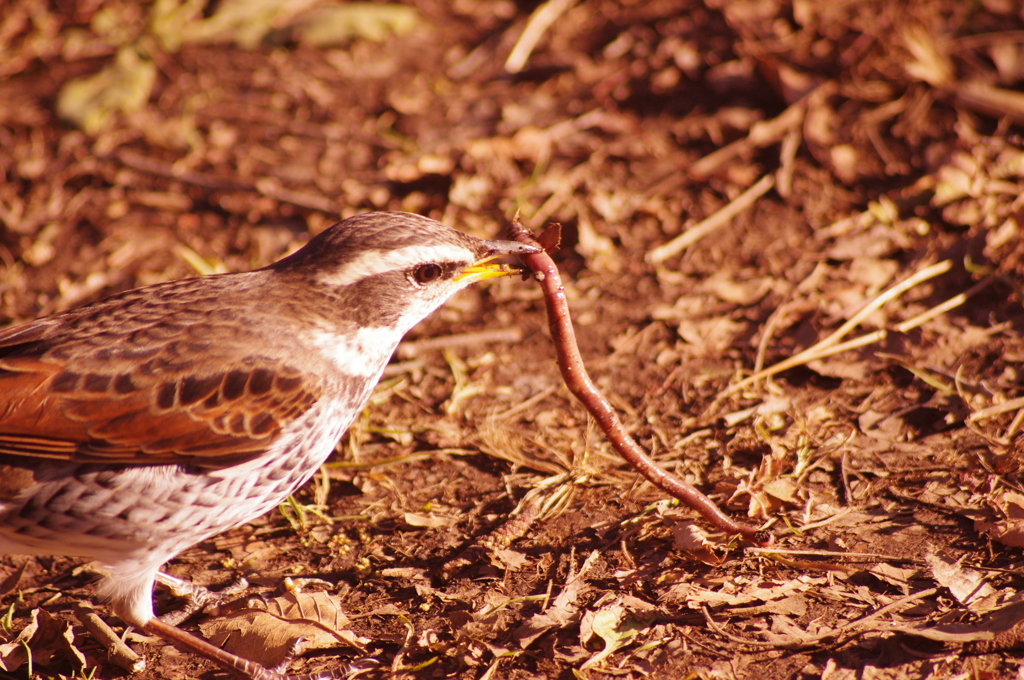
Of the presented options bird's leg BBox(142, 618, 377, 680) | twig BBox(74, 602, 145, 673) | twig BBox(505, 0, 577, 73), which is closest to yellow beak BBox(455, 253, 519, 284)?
bird's leg BBox(142, 618, 377, 680)

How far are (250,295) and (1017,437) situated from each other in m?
3.97

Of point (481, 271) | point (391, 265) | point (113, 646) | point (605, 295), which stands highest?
point (391, 265)

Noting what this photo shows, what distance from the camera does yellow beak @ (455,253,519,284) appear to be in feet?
15.1

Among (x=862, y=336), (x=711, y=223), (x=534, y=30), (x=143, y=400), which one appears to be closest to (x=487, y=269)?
(x=143, y=400)

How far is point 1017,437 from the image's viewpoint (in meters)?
4.64

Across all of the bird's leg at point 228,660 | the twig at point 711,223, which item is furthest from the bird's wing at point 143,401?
the twig at point 711,223

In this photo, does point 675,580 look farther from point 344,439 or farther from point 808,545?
point 344,439

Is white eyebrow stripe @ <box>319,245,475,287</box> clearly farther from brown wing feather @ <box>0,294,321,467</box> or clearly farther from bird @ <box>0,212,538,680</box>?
brown wing feather @ <box>0,294,321,467</box>

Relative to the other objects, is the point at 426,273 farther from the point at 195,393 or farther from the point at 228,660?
the point at 228,660

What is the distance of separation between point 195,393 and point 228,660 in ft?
4.23

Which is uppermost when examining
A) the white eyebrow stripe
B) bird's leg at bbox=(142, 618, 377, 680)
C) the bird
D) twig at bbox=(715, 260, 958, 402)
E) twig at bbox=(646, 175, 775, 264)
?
the white eyebrow stripe

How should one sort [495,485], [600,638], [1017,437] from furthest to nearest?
[495,485] < [1017,437] < [600,638]

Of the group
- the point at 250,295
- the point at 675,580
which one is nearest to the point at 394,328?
the point at 250,295

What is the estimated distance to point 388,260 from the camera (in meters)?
4.45
